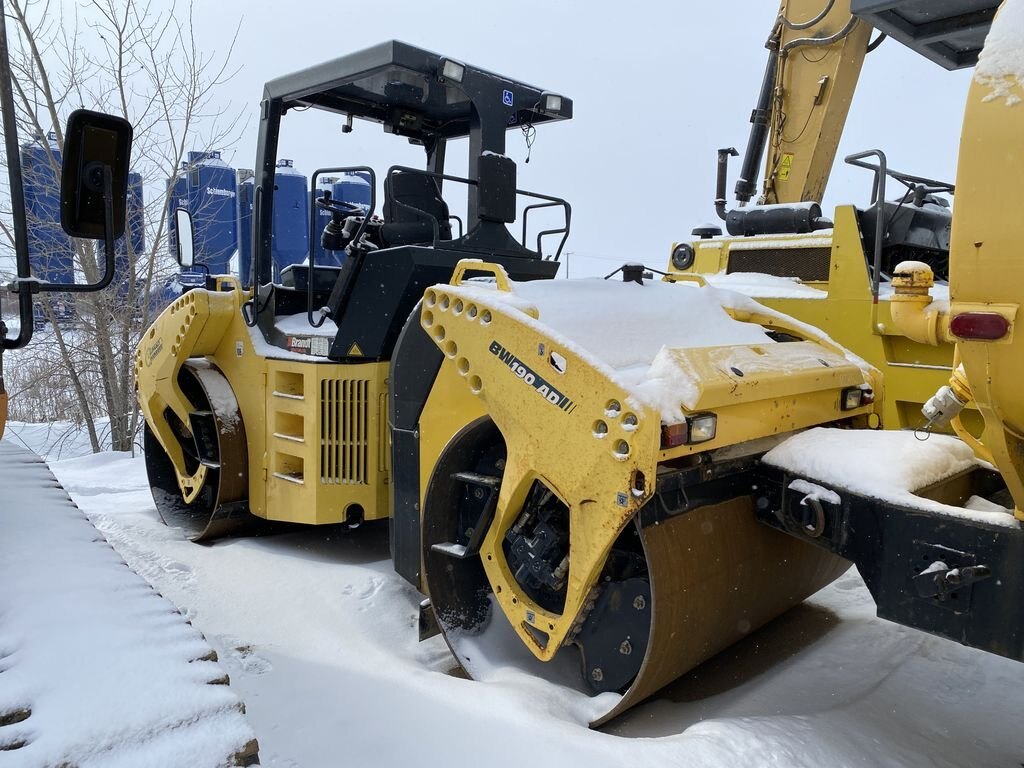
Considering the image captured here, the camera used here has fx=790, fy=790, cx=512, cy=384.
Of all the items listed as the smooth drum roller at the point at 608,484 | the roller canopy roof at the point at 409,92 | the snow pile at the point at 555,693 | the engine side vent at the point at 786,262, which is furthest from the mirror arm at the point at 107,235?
the engine side vent at the point at 786,262

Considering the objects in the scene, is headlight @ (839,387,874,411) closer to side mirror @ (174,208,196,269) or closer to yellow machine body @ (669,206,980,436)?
yellow machine body @ (669,206,980,436)

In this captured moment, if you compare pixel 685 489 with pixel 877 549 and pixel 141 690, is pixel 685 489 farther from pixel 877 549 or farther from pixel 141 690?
pixel 141 690

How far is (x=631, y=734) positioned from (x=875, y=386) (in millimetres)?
1760

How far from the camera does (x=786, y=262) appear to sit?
627 centimetres

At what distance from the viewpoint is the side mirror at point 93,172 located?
5.80 feet

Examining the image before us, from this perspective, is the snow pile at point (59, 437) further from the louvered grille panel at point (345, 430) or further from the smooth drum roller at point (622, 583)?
the smooth drum roller at point (622, 583)

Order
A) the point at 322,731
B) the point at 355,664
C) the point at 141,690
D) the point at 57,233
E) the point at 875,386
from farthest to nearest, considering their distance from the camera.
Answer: the point at 57,233 < the point at 875,386 < the point at 355,664 < the point at 322,731 < the point at 141,690

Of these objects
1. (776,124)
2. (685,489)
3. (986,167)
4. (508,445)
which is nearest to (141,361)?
(508,445)

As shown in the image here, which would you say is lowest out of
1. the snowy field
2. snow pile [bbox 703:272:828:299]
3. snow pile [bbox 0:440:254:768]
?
the snowy field

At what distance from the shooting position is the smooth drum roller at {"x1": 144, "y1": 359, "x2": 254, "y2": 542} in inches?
171

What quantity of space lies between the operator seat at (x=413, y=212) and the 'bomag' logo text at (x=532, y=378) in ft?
5.71

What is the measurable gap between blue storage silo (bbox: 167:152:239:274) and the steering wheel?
14.9 ft

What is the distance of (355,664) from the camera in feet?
9.70

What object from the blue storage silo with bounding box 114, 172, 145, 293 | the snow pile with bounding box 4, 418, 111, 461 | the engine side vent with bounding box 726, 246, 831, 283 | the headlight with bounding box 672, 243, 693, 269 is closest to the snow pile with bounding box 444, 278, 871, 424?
the engine side vent with bounding box 726, 246, 831, 283
